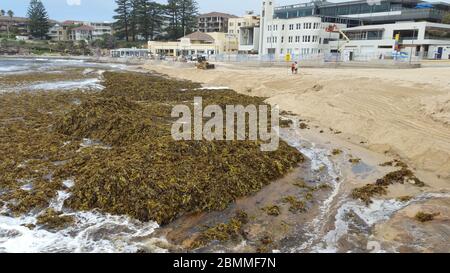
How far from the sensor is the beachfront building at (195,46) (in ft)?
248

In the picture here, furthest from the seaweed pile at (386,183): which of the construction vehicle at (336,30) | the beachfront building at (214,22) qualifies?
the beachfront building at (214,22)

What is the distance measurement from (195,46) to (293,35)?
24.3m

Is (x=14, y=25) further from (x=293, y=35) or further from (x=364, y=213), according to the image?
(x=364, y=213)

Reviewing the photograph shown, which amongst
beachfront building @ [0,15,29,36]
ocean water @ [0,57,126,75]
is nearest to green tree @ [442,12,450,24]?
ocean water @ [0,57,126,75]

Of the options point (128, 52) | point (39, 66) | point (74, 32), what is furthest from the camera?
point (74, 32)

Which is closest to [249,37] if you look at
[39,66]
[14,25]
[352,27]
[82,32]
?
[352,27]

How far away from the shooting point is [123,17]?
93.6 metres

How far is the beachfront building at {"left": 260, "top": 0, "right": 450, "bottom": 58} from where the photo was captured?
5128 cm

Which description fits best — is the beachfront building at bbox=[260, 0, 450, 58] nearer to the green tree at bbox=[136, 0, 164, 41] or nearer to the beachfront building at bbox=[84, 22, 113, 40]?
the green tree at bbox=[136, 0, 164, 41]

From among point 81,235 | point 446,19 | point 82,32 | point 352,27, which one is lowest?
point 81,235

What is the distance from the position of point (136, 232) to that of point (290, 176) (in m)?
4.72

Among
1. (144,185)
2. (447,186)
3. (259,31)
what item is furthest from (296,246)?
(259,31)

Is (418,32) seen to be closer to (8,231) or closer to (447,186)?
(447,186)

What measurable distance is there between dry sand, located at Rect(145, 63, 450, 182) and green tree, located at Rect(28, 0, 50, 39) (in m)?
99.0
